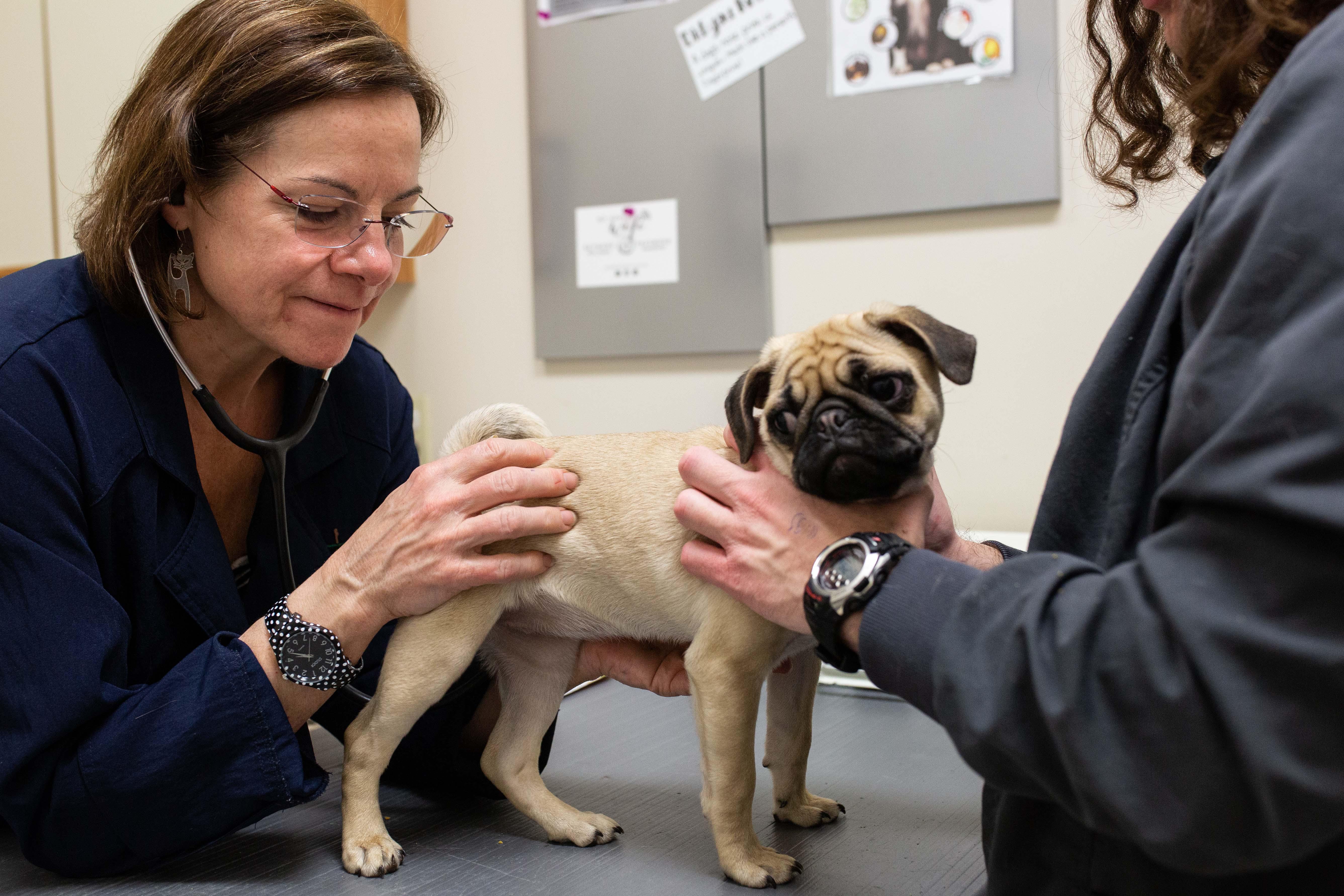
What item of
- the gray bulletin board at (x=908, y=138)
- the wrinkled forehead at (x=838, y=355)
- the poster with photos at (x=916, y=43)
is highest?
the poster with photos at (x=916, y=43)

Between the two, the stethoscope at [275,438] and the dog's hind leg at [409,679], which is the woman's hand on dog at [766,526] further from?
the stethoscope at [275,438]

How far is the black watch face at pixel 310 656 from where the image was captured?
105 cm

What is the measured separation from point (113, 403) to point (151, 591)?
22cm

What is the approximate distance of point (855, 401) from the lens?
1.04 metres

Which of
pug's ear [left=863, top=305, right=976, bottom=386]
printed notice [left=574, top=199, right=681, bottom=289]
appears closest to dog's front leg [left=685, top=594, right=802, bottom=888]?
pug's ear [left=863, top=305, right=976, bottom=386]

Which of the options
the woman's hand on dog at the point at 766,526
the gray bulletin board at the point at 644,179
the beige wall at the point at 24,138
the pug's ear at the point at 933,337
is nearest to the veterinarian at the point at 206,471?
the woman's hand on dog at the point at 766,526

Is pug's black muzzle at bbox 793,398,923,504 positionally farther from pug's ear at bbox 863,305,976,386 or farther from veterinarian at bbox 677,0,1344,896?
veterinarian at bbox 677,0,1344,896

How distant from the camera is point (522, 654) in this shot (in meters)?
1.35

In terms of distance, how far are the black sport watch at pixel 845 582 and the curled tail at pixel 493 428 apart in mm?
701

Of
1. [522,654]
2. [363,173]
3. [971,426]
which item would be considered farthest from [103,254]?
[971,426]

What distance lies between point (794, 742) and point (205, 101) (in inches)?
42.1

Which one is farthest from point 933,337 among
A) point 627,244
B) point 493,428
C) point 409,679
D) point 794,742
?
point 627,244

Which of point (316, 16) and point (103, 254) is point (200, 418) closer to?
point (103, 254)

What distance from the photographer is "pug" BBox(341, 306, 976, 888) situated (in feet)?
3.36
